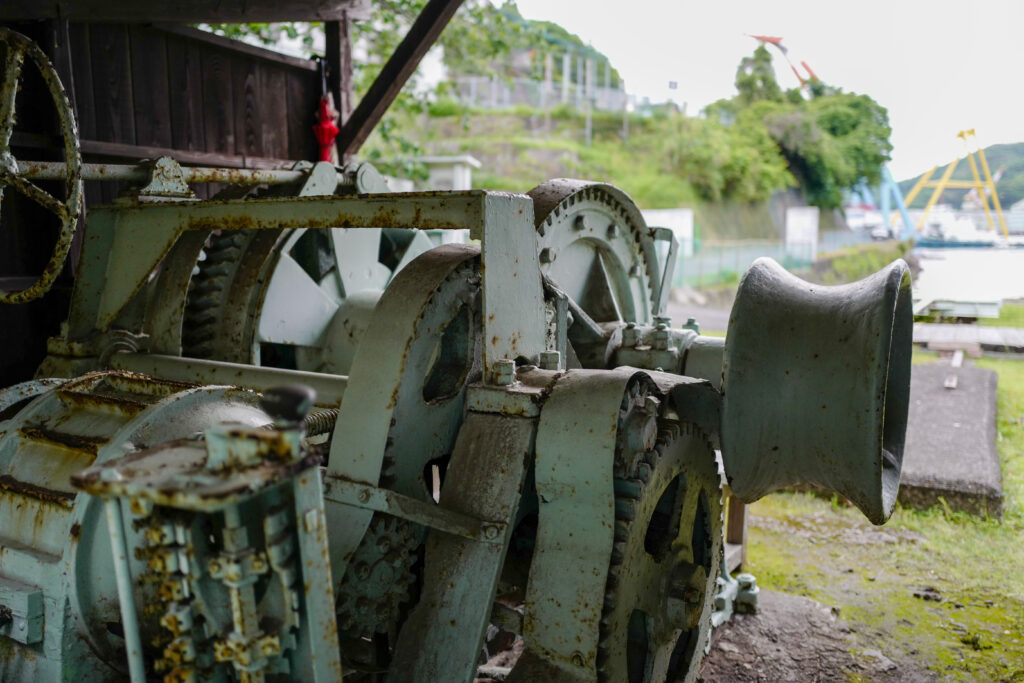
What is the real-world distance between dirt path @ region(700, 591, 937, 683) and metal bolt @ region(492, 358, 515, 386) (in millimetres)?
1716

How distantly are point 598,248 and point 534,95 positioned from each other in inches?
750

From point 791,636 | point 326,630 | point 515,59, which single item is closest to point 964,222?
point 791,636

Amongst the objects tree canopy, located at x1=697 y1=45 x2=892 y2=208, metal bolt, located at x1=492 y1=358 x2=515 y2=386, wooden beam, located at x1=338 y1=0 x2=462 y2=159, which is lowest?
metal bolt, located at x1=492 y1=358 x2=515 y2=386

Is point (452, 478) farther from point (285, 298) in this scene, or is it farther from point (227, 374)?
point (285, 298)

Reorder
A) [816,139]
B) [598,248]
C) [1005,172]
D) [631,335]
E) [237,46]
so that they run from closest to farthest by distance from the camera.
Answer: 1. [631,335]
2. [598,248]
3. [237,46]
4. [1005,172]
5. [816,139]

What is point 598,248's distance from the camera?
3.22 meters

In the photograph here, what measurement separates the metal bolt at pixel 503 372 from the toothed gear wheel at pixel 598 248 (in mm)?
582

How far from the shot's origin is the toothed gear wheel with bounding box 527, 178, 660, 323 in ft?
9.07

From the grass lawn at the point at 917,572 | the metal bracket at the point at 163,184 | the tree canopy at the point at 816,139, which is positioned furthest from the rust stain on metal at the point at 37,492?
the tree canopy at the point at 816,139

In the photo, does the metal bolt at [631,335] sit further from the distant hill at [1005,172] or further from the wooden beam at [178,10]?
the distant hill at [1005,172]

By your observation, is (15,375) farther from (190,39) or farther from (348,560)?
(348,560)

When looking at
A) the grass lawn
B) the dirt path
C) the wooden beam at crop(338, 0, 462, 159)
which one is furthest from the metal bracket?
the grass lawn

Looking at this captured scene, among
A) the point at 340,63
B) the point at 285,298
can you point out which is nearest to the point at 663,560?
the point at 285,298

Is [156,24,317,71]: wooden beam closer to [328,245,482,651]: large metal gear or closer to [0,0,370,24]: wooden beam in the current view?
[0,0,370,24]: wooden beam
